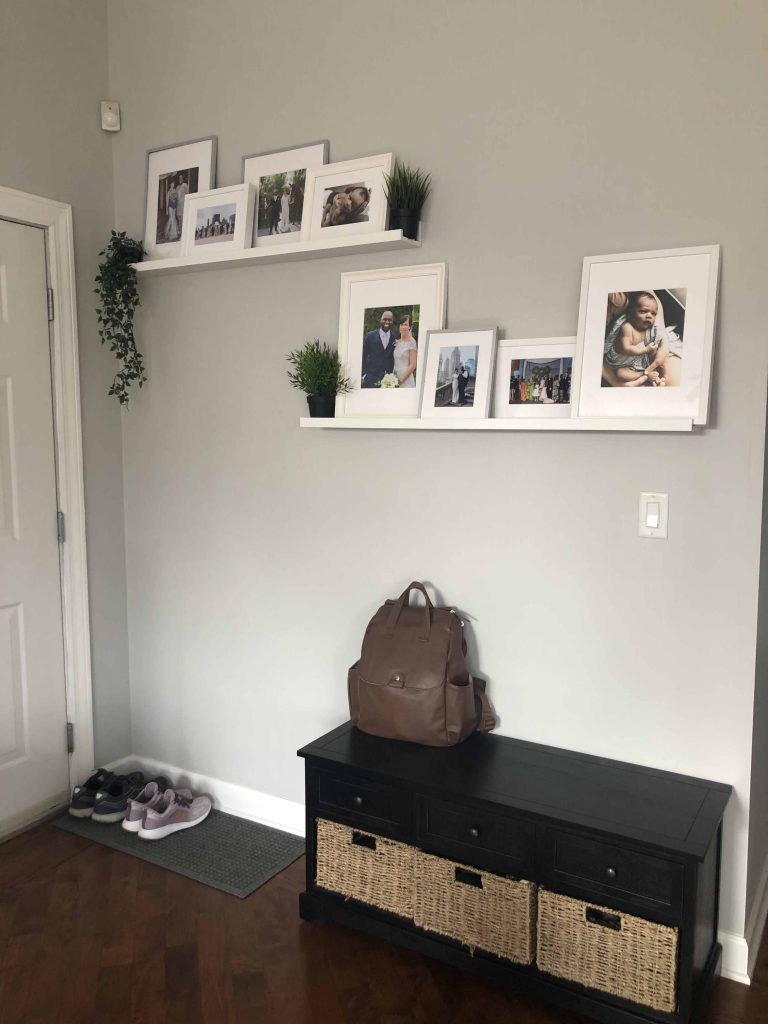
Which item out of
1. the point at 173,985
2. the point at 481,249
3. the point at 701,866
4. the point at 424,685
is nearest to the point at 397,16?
the point at 481,249

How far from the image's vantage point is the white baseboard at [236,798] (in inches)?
113

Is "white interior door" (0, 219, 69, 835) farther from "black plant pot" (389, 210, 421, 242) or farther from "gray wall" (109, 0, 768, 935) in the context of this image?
"black plant pot" (389, 210, 421, 242)

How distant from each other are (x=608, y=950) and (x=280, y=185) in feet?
7.59

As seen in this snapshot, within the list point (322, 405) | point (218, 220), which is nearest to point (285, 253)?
point (218, 220)

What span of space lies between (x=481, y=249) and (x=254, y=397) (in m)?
0.92

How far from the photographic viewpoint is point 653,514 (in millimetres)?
2150

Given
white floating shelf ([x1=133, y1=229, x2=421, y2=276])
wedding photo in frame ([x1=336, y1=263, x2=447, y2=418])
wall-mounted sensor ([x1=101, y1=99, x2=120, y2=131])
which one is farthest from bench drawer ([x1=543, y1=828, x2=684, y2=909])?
wall-mounted sensor ([x1=101, y1=99, x2=120, y2=131])

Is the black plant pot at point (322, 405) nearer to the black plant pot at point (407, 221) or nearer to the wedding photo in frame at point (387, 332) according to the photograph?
the wedding photo in frame at point (387, 332)

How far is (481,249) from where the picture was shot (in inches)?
92.0

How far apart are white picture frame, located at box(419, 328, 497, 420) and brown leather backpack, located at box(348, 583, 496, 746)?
0.51 metres

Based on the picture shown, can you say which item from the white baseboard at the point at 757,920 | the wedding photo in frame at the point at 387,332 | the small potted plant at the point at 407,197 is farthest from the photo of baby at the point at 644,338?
the white baseboard at the point at 757,920

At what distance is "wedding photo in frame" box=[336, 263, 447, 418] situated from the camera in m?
2.42

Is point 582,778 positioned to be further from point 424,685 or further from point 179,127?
point 179,127

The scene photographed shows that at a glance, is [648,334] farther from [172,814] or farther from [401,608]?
[172,814]
